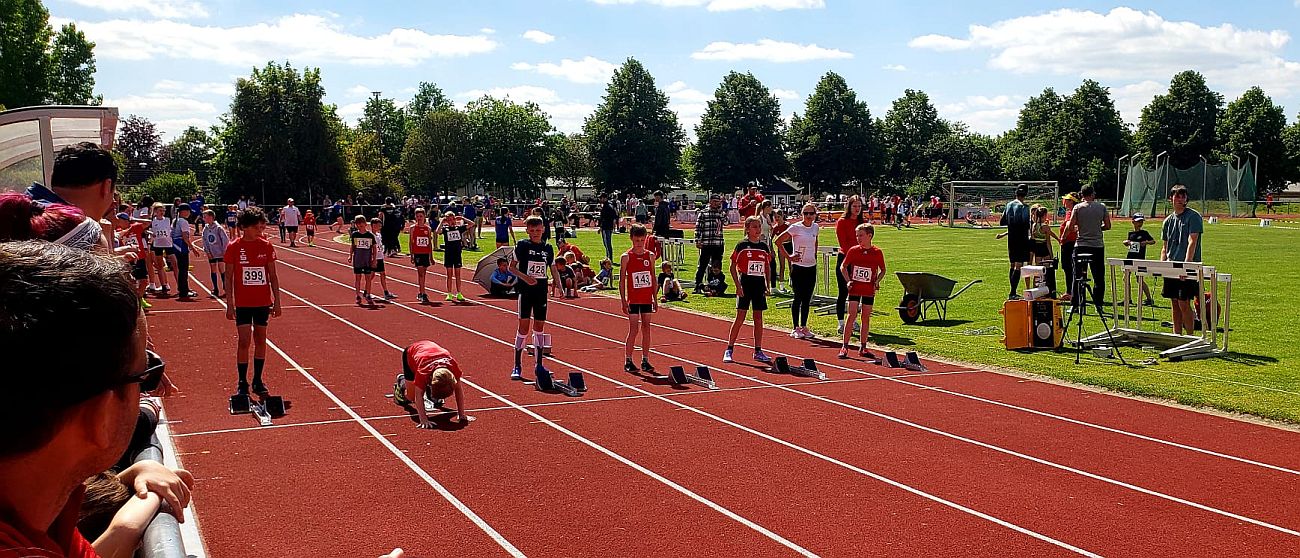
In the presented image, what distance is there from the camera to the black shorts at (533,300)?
11.6 meters

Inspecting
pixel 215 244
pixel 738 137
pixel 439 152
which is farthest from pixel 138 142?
pixel 215 244

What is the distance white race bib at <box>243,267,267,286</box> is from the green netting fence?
2231 inches

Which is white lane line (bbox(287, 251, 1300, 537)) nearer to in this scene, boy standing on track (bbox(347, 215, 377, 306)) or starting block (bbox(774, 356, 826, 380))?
starting block (bbox(774, 356, 826, 380))

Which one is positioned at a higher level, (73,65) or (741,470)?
(73,65)

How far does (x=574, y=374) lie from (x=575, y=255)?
11943 millimetres

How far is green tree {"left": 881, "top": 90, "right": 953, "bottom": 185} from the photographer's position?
9562 cm

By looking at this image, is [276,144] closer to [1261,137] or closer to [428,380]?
[428,380]

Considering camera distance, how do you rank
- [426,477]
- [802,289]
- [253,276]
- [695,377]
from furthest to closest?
[802,289] → [695,377] → [253,276] → [426,477]

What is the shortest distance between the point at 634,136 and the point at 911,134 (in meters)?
32.0

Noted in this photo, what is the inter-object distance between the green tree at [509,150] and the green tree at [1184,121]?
2008 inches

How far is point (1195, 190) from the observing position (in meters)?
59.7

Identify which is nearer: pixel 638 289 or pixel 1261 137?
pixel 638 289

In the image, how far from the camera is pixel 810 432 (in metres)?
8.62

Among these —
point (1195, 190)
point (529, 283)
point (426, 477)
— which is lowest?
point (426, 477)
